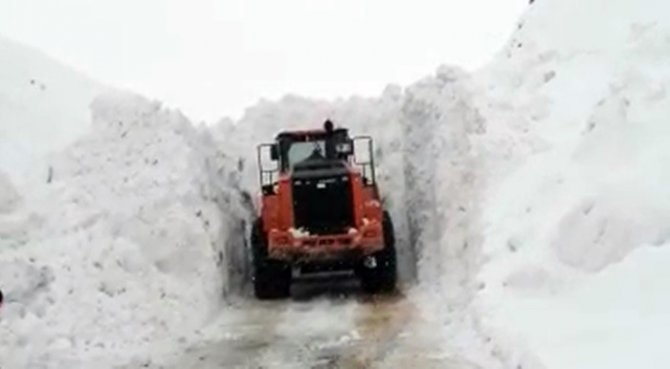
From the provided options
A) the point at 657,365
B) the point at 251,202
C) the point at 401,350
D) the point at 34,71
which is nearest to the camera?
the point at 657,365

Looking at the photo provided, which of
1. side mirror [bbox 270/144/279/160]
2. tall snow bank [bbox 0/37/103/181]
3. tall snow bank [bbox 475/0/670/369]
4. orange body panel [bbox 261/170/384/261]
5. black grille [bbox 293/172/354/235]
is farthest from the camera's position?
tall snow bank [bbox 0/37/103/181]

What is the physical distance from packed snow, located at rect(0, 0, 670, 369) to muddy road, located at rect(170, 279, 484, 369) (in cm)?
6

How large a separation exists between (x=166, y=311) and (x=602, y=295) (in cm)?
621

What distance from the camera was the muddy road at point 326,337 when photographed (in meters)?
12.7

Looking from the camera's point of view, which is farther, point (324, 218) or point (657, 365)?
point (324, 218)

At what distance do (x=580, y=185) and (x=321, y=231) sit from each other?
4910 millimetres

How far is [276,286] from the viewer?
19141 mm

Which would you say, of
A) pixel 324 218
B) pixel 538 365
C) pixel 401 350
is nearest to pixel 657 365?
pixel 538 365

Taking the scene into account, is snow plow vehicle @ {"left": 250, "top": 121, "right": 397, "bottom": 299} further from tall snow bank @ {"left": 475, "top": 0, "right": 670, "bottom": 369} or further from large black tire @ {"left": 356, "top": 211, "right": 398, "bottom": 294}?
tall snow bank @ {"left": 475, "top": 0, "right": 670, "bottom": 369}

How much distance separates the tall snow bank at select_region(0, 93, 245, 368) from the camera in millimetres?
13617

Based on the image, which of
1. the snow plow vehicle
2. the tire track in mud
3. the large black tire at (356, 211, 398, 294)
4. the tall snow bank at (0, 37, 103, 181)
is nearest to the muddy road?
the tire track in mud

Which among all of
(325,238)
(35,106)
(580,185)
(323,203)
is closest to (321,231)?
(325,238)

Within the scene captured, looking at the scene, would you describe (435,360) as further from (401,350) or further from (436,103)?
(436,103)

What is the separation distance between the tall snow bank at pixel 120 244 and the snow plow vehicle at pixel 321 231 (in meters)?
0.86
